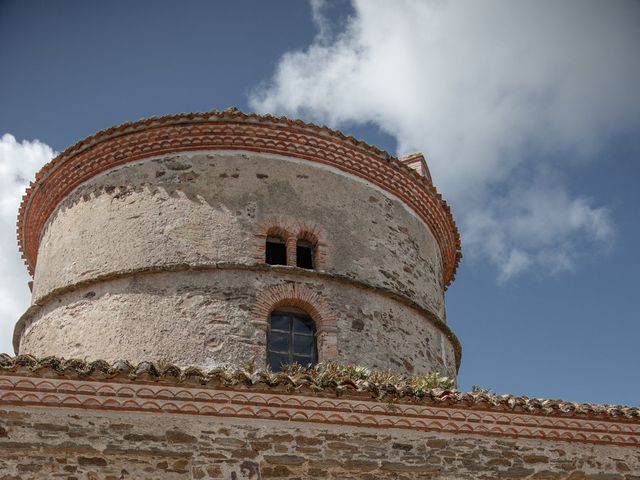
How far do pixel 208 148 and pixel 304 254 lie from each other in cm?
222

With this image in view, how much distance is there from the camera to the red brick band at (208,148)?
11.6 meters

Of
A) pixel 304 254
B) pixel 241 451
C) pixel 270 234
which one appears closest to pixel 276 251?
pixel 270 234

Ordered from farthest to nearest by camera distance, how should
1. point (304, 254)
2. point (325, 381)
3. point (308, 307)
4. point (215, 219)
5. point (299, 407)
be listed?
point (304, 254), point (215, 219), point (308, 307), point (325, 381), point (299, 407)

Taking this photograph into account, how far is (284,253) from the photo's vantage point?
11289 millimetres

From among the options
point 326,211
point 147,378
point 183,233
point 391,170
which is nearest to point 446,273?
point 391,170

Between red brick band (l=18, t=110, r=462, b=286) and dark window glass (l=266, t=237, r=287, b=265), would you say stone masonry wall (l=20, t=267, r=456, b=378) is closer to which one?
dark window glass (l=266, t=237, r=287, b=265)

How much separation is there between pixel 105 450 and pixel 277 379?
187 cm

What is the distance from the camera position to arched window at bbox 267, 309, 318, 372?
10.4 m

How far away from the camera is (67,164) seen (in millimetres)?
12047

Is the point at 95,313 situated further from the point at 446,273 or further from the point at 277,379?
the point at 446,273

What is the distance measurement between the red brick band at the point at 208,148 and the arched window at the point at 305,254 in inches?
57.0

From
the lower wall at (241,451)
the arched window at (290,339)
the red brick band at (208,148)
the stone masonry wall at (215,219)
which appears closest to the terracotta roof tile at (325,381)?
the lower wall at (241,451)

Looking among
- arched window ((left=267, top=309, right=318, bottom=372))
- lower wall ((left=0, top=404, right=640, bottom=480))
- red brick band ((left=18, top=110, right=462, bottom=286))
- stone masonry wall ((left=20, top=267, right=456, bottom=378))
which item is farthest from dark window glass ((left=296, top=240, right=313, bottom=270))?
lower wall ((left=0, top=404, right=640, bottom=480))

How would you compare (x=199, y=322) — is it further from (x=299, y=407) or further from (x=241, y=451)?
(x=241, y=451)
